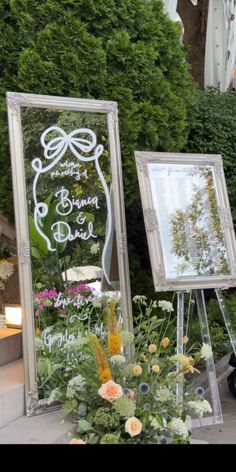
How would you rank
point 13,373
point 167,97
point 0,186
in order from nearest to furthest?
point 13,373 < point 0,186 < point 167,97

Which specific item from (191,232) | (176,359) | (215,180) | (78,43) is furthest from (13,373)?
(78,43)

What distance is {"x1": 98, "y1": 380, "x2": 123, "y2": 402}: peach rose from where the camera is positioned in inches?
120

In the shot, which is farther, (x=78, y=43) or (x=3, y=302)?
(x=3, y=302)

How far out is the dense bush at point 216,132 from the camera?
587 cm

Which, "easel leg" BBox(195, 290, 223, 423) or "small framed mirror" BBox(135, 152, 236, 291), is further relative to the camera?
"easel leg" BBox(195, 290, 223, 423)

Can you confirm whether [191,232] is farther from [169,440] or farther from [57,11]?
[57,11]

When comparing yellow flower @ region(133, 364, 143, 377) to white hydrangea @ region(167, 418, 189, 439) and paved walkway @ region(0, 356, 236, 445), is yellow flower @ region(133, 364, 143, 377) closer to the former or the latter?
white hydrangea @ region(167, 418, 189, 439)

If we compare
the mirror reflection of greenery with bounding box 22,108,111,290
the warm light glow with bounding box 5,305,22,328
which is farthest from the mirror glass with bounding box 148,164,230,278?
the warm light glow with bounding box 5,305,22,328

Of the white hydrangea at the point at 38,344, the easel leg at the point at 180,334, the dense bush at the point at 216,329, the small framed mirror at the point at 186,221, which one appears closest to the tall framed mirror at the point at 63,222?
the white hydrangea at the point at 38,344

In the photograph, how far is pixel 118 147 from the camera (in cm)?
430

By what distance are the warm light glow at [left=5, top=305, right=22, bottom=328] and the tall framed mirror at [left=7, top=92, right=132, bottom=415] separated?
1079 millimetres

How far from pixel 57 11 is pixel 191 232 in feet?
6.38

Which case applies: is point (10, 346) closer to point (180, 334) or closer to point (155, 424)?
point (180, 334)

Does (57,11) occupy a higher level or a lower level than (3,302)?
higher
